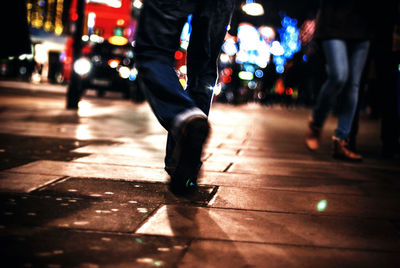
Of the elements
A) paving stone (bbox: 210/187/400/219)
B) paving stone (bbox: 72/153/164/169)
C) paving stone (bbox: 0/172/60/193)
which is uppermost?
paving stone (bbox: 210/187/400/219)

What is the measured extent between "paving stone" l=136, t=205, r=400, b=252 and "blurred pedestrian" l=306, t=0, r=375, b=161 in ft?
7.49

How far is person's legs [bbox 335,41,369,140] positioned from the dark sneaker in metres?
2.42

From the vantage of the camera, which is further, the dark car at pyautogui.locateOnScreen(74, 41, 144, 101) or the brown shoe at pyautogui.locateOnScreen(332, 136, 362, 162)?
the dark car at pyautogui.locateOnScreen(74, 41, 144, 101)

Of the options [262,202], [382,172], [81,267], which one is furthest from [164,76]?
[382,172]

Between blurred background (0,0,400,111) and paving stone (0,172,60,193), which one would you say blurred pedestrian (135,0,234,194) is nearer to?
paving stone (0,172,60,193)

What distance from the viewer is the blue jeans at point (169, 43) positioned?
217 cm

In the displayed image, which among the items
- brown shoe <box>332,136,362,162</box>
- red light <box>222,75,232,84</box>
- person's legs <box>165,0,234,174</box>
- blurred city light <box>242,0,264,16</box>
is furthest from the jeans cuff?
red light <box>222,75,232,84</box>

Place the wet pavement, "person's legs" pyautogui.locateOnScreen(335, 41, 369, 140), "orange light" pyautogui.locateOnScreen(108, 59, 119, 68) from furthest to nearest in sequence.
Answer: "orange light" pyautogui.locateOnScreen(108, 59, 119, 68)
"person's legs" pyautogui.locateOnScreen(335, 41, 369, 140)
the wet pavement

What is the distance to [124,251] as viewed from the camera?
4.81 ft

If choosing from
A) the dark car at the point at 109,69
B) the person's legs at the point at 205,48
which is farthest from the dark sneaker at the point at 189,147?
the dark car at the point at 109,69

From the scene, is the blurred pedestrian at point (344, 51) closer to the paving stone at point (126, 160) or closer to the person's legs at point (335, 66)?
the person's legs at point (335, 66)

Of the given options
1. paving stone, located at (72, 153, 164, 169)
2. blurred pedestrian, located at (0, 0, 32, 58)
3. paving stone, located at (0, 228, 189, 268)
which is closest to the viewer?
paving stone, located at (0, 228, 189, 268)

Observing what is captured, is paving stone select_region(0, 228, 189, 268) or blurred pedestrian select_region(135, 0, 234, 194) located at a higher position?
blurred pedestrian select_region(135, 0, 234, 194)

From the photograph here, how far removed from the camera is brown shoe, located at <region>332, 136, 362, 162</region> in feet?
13.7
